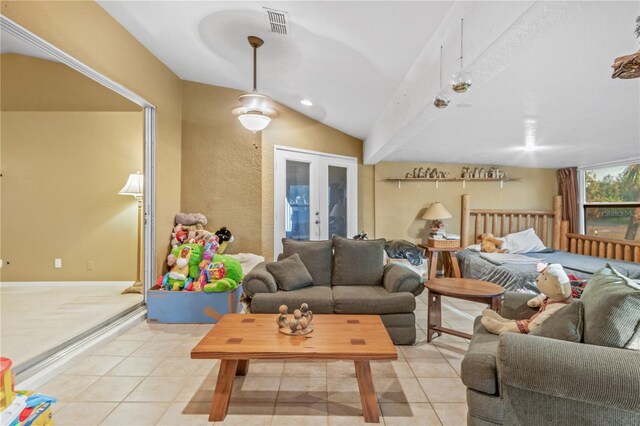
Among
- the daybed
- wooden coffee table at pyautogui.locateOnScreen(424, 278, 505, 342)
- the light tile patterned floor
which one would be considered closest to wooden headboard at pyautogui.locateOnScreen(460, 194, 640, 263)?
the daybed

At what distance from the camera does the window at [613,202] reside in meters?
4.39

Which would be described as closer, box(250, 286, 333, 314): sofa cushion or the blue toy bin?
box(250, 286, 333, 314): sofa cushion

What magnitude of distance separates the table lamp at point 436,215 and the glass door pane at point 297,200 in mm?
2113

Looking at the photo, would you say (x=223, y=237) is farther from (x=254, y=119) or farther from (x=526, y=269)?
(x=526, y=269)

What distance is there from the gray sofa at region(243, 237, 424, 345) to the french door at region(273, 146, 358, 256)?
1.42 metres

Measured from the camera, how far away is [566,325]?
56.8 inches

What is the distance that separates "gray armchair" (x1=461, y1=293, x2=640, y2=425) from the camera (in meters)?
1.20

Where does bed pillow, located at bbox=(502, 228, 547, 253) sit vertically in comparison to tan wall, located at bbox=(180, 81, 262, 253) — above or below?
below

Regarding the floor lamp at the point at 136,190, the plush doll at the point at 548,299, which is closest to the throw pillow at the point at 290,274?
the plush doll at the point at 548,299

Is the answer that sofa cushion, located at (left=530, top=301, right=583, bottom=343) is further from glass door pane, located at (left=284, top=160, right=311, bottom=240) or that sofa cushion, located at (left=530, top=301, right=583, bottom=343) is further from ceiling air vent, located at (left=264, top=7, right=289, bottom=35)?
glass door pane, located at (left=284, top=160, right=311, bottom=240)

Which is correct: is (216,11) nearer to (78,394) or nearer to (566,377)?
(78,394)

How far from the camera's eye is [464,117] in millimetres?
3182

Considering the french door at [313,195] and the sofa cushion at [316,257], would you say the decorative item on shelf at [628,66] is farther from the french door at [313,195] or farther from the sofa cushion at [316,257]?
the french door at [313,195]

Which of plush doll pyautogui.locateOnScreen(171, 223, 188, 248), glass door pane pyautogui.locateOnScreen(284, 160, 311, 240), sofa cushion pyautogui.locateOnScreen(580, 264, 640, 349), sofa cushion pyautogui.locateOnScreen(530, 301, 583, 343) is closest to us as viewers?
sofa cushion pyautogui.locateOnScreen(580, 264, 640, 349)
